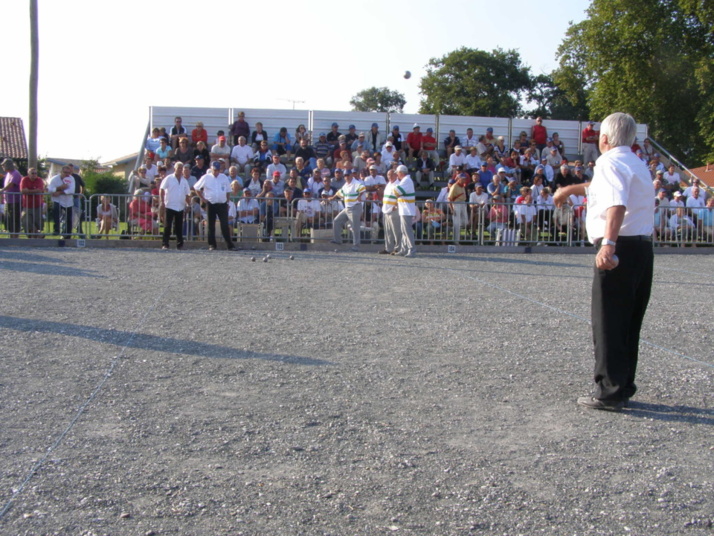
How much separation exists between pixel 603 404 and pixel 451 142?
2157 cm

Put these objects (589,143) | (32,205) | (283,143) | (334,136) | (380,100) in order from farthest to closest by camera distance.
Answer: (380,100) → (589,143) → (334,136) → (283,143) → (32,205)

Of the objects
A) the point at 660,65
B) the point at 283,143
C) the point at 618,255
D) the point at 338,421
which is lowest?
the point at 338,421

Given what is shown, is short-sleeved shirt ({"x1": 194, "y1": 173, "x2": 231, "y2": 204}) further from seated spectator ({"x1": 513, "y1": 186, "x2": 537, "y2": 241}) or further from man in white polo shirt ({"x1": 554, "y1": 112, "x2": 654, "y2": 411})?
man in white polo shirt ({"x1": 554, "y1": 112, "x2": 654, "y2": 411})

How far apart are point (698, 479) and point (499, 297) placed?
274 inches

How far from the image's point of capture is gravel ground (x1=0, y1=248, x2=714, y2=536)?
3.60 metres

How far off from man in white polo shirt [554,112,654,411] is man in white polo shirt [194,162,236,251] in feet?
44.2

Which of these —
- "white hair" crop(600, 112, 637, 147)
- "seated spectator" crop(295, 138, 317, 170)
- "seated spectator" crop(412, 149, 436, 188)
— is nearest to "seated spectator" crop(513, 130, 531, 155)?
"seated spectator" crop(412, 149, 436, 188)

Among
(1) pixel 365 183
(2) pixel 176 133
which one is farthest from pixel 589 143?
(2) pixel 176 133

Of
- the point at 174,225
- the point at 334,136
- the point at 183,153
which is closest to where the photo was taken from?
the point at 174,225

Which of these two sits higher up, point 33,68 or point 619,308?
point 33,68

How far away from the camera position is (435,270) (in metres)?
14.6

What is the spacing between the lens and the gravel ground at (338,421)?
11.8ft

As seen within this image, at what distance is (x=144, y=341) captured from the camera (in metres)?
7.42

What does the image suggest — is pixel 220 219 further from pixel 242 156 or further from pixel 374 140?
pixel 374 140
